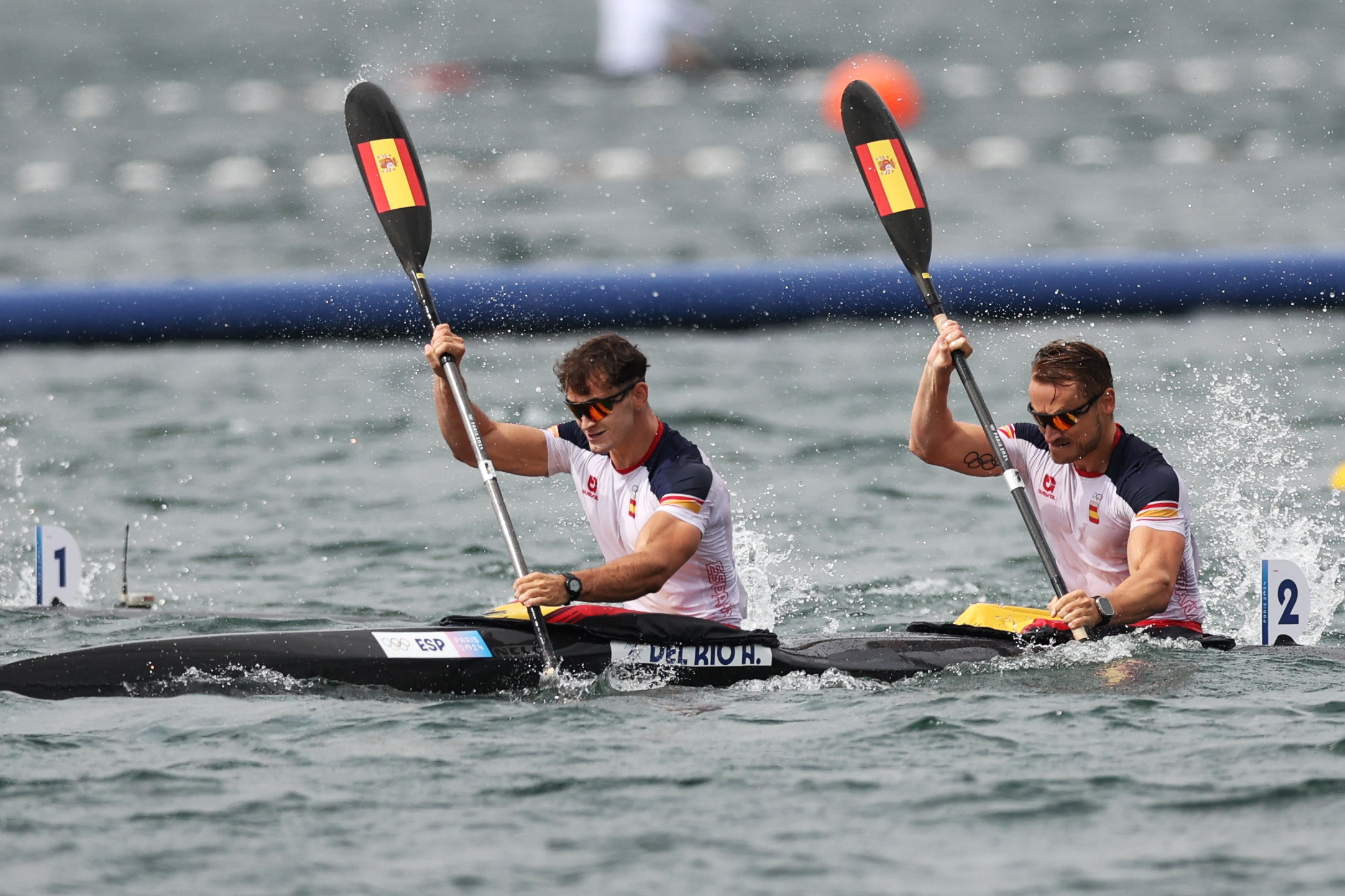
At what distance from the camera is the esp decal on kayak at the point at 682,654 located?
558cm

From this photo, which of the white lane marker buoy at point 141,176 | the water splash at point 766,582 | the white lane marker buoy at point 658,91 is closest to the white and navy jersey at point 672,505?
the water splash at point 766,582

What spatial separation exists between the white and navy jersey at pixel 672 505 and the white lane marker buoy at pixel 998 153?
17443mm

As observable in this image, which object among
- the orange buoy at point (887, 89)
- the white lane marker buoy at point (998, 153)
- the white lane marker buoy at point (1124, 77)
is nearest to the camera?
the white lane marker buoy at point (998, 153)

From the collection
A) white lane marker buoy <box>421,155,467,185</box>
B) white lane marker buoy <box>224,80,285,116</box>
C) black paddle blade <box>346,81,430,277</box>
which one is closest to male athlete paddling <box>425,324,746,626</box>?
black paddle blade <box>346,81,430,277</box>

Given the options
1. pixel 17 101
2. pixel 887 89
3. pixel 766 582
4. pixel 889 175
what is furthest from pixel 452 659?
pixel 17 101

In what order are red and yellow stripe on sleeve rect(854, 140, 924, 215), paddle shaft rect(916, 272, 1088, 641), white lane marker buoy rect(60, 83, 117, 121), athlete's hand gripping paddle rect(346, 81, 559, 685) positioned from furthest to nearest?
white lane marker buoy rect(60, 83, 117, 121) < red and yellow stripe on sleeve rect(854, 140, 924, 215) < athlete's hand gripping paddle rect(346, 81, 559, 685) < paddle shaft rect(916, 272, 1088, 641)

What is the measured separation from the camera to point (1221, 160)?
897 inches

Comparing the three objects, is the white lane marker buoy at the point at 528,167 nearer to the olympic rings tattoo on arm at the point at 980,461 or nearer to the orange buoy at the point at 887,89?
the orange buoy at the point at 887,89

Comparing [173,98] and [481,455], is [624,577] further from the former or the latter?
[173,98]

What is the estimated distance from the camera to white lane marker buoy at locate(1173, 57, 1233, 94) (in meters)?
31.5

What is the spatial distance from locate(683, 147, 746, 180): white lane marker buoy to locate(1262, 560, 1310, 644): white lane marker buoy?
16306mm

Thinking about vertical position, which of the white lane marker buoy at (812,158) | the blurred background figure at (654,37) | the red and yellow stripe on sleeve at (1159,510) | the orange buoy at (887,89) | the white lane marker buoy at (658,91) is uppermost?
the blurred background figure at (654,37)

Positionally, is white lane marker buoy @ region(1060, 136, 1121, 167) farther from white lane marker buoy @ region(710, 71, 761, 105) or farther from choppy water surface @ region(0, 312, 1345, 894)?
choppy water surface @ region(0, 312, 1345, 894)

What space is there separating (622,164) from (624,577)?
18145mm
